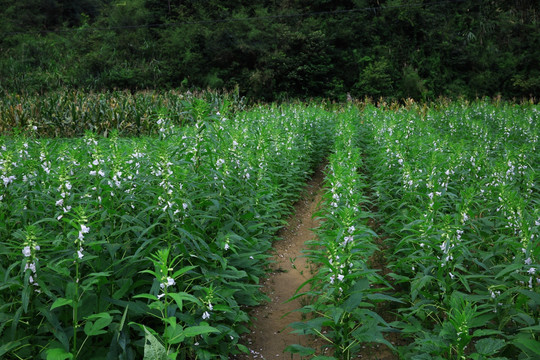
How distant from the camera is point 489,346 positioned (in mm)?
2393

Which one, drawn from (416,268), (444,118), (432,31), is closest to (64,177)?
(416,268)

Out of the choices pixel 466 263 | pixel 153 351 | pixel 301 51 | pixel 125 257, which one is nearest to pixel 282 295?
pixel 466 263

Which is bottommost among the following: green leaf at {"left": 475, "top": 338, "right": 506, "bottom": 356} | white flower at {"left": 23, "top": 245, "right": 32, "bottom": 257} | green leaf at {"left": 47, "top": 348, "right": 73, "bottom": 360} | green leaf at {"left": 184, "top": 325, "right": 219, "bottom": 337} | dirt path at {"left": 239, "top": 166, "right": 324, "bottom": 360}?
dirt path at {"left": 239, "top": 166, "right": 324, "bottom": 360}

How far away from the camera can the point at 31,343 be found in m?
2.70

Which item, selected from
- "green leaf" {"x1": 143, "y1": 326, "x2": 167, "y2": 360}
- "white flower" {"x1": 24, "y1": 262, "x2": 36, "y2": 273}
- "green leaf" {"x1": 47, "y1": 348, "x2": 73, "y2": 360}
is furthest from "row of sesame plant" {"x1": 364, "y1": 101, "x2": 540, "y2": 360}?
"white flower" {"x1": 24, "y1": 262, "x2": 36, "y2": 273}

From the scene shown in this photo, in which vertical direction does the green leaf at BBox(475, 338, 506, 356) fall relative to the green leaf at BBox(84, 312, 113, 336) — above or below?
above

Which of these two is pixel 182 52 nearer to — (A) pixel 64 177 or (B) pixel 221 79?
(B) pixel 221 79

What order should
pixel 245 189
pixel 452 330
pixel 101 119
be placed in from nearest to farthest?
1. pixel 452 330
2. pixel 245 189
3. pixel 101 119

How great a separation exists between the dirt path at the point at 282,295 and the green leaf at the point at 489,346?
1.40m

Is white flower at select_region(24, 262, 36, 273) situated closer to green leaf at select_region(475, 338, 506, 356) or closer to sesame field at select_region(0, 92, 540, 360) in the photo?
sesame field at select_region(0, 92, 540, 360)

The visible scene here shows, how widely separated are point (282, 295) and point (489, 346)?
2.54m

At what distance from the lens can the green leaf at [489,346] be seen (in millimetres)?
2348

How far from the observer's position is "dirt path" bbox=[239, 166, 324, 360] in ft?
12.2

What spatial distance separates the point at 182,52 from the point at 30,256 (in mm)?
33437
